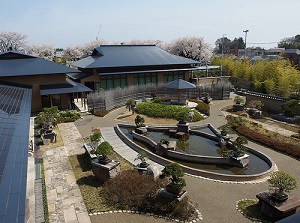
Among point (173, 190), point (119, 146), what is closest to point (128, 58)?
point (119, 146)

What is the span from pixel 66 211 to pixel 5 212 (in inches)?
212

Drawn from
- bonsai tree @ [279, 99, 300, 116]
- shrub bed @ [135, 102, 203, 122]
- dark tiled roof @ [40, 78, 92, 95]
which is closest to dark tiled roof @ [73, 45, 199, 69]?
dark tiled roof @ [40, 78, 92, 95]

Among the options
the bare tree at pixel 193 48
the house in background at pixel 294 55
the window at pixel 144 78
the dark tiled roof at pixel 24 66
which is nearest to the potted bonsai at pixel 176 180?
the dark tiled roof at pixel 24 66

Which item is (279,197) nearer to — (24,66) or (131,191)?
(131,191)

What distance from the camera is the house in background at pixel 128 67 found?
34031 mm

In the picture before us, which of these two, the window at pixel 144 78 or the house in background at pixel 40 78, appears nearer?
the house in background at pixel 40 78

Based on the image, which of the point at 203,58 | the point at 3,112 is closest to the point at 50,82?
the point at 3,112

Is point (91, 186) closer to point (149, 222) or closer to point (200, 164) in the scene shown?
point (149, 222)

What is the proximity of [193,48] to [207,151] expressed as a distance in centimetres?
5472

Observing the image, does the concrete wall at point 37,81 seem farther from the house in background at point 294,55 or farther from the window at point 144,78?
the house in background at point 294,55

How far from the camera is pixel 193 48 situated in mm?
67062

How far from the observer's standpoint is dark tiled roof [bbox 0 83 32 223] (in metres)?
5.32

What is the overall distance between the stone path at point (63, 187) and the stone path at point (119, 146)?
212 cm

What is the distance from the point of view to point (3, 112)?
481 inches
